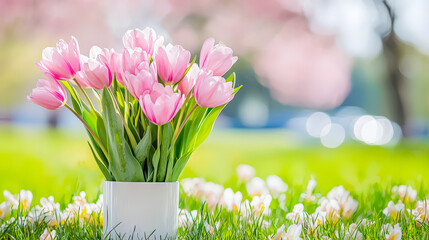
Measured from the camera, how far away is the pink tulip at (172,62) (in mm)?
1059

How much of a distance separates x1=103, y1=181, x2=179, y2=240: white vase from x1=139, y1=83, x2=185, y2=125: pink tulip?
178 mm

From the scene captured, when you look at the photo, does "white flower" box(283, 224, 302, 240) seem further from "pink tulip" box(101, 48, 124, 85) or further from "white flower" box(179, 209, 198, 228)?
"pink tulip" box(101, 48, 124, 85)

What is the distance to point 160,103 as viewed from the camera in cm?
98

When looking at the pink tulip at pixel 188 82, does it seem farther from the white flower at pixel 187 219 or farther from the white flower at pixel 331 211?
the white flower at pixel 331 211

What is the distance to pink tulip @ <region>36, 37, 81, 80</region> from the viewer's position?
1.07 m

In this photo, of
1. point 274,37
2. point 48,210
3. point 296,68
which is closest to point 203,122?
point 48,210

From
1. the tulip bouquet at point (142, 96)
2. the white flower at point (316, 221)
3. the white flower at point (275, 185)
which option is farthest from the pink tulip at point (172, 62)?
the white flower at point (275, 185)

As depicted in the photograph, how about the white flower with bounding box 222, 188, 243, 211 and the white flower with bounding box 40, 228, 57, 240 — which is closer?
the white flower with bounding box 40, 228, 57, 240

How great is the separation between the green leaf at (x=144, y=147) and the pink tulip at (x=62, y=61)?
0.20 m

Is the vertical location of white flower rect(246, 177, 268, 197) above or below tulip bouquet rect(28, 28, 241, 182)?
below

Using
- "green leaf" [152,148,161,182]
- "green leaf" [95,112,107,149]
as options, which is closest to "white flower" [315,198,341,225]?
"green leaf" [152,148,161,182]

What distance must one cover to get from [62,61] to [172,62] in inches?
8.9

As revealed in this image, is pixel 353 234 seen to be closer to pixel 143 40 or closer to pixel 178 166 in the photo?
pixel 178 166

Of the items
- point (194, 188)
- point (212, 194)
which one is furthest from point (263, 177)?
point (212, 194)
